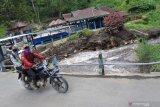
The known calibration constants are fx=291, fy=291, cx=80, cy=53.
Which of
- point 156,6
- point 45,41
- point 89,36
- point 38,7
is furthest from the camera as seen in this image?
point 38,7

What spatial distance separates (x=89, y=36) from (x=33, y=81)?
1864cm

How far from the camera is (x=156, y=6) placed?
41.9 m

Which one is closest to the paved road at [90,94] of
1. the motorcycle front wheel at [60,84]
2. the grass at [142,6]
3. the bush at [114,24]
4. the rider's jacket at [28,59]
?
the motorcycle front wheel at [60,84]

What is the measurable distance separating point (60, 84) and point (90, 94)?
102 centimetres

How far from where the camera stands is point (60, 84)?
9359 millimetres

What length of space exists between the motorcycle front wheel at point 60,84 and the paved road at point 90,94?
16cm

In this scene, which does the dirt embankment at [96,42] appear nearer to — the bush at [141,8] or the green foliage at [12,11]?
the green foliage at [12,11]

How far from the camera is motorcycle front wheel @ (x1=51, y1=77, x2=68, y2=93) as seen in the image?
9.33 meters

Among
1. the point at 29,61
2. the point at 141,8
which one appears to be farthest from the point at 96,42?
the point at 141,8

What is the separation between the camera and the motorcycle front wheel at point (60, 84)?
933 cm

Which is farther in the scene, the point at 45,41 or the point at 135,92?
the point at 45,41

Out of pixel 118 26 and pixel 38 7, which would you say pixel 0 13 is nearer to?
pixel 118 26

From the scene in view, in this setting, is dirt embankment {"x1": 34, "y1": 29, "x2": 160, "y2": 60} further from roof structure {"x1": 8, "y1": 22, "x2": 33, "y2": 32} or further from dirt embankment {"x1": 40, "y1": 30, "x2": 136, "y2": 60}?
roof structure {"x1": 8, "y1": 22, "x2": 33, "y2": 32}

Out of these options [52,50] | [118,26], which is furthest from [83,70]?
[118,26]
